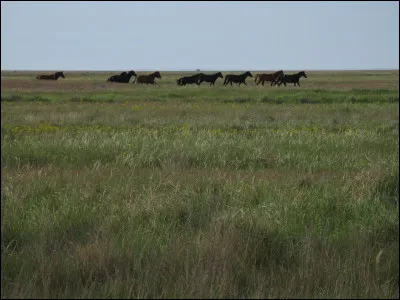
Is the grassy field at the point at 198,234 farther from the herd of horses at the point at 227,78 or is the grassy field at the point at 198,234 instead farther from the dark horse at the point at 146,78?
the dark horse at the point at 146,78

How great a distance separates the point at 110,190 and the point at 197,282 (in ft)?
9.74

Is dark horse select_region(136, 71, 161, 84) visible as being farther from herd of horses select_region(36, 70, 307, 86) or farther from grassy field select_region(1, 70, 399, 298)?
grassy field select_region(1, 70, 399, 298)

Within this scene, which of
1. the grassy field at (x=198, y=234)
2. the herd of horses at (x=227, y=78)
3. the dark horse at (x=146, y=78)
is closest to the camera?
the grassy field at (x=198, y=234)

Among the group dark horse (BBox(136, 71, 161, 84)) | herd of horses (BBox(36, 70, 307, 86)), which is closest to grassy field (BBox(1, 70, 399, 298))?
herd of horses (BBox(36, 70, 307, 86))

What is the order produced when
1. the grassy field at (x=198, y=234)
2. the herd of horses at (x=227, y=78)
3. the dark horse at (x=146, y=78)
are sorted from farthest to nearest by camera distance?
the dark horse at (x=146, y=78) → the herd of horses at (x=227, y=78) → the grassy field at (x=198, y=234)

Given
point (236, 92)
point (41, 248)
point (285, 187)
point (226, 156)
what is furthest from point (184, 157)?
point (236, 92)

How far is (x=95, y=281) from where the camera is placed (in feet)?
10.7

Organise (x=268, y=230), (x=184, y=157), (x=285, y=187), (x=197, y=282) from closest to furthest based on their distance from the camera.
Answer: (x=197, y=282) < (x=268, y=230) < (x=285, y=187) < (x=184, y=157)

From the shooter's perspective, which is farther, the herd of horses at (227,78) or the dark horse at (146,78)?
the dark horse at (146,78)

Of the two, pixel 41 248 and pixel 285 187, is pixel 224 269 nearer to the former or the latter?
pixel 41 248

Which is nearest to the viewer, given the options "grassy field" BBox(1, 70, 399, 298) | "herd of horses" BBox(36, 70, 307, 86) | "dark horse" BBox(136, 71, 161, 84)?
"grassy field" BBox(1, 70, 399, 298)

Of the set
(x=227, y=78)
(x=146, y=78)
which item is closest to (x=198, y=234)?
→ (x=227, y=78)

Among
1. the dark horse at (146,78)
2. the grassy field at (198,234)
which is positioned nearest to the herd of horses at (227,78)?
the dark horse at (146,78)

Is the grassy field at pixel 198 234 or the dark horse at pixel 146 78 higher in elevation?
the dark horse at pixel 146 78
